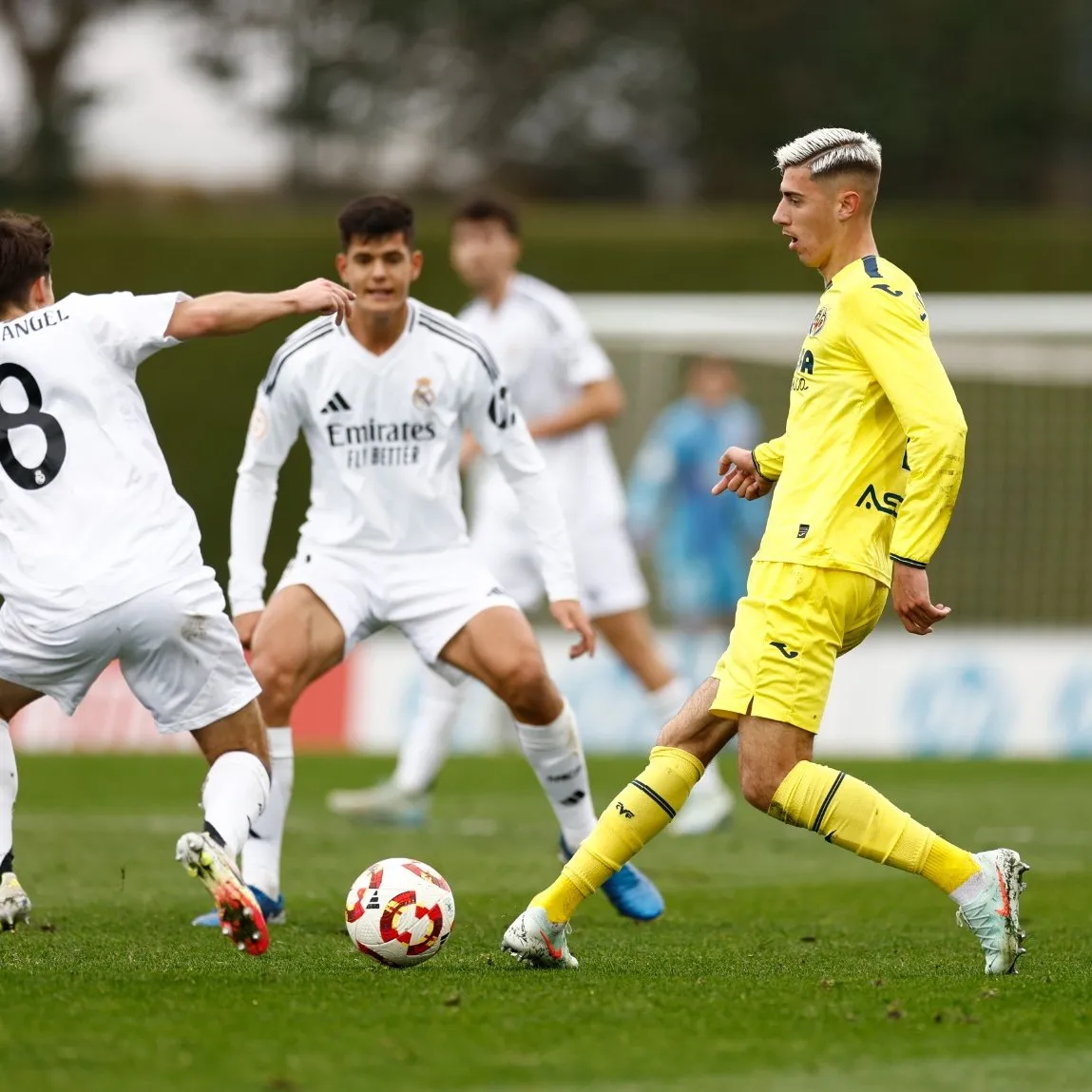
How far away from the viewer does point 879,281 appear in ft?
18.2

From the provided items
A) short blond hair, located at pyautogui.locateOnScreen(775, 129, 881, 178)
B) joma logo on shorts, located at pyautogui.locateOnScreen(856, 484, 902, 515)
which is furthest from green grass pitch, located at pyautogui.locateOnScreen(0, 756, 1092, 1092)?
short blond hair, located at pyautogui.locateOnScreen(775, 129, 881, 178)

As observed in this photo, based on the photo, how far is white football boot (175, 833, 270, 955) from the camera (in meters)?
5.32

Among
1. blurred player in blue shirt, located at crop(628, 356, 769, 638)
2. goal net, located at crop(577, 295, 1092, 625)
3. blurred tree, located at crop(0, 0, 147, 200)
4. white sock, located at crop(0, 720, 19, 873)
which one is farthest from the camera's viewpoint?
blurred tree, located at crop(0, 0, 147, 200)

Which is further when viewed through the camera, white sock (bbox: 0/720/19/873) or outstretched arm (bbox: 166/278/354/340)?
white sock (bbox: 0/720/19/873)

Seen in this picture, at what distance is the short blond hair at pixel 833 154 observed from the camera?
225 inches

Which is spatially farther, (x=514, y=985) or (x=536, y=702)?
(x=536, y=702)

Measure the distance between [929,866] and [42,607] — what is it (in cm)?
249

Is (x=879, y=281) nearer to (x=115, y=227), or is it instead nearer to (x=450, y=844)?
(x=450, y=844)

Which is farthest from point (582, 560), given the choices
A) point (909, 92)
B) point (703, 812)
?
point (909, 92)

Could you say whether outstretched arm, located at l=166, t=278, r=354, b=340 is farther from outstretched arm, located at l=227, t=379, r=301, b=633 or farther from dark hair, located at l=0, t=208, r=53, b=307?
outstretched arm, located at l=227, t=379, r=301, b=633

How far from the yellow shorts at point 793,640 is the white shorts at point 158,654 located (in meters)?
1.43

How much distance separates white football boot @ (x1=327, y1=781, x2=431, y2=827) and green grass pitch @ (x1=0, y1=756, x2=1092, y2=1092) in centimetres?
36

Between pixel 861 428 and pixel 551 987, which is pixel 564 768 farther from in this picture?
pixel 861 428

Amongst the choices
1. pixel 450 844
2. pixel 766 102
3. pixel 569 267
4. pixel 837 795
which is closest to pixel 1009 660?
pixel 450 844
